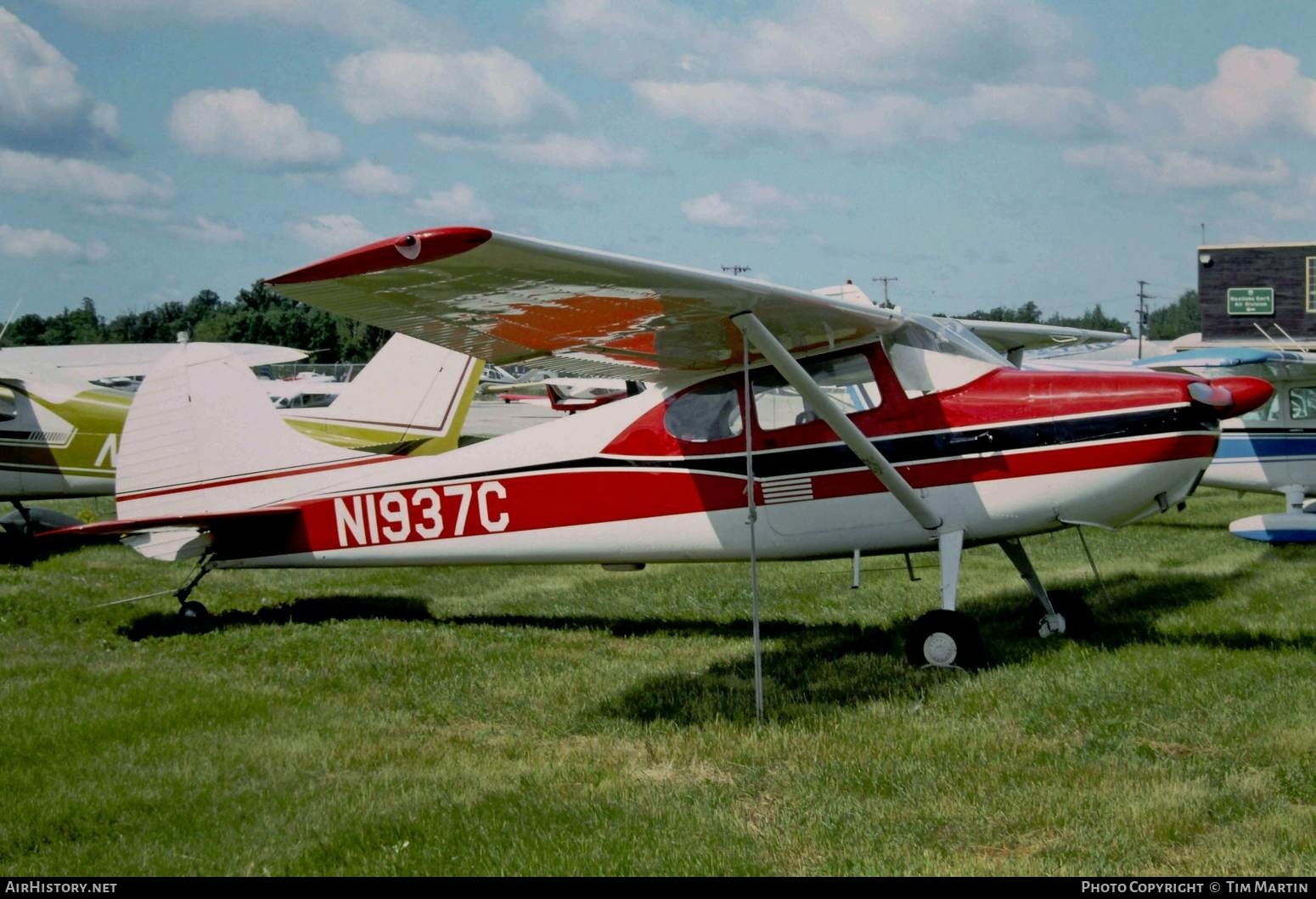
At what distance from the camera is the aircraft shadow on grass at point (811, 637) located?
6.43 meters

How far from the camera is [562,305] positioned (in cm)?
613

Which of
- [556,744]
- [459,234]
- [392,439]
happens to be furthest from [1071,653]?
[392,439]

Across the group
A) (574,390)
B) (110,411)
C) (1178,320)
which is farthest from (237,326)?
(1178,320)

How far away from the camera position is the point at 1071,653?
7.18m

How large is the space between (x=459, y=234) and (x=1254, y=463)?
39.9 feet

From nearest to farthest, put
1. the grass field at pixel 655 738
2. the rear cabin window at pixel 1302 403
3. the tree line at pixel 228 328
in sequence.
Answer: the grass field at pixel 655 738
the rear cabin window at pixel 1302 403
the tree line at pixel 228 328

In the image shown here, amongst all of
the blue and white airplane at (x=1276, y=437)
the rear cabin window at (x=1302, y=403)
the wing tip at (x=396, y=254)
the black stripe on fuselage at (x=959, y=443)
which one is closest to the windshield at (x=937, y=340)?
the black stripe on fuselage at (x=959, y=443)

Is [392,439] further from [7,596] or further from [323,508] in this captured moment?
[7,596]

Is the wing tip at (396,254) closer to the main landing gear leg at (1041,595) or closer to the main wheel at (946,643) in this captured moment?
the main wheel at (946,643)

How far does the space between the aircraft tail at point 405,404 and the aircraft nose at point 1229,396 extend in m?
5.66

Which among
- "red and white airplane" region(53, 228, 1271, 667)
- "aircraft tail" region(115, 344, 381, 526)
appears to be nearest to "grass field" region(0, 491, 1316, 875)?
"red and white airplane" region(53, 228, 1271, 667)

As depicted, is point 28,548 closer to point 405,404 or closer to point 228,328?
point 405,404

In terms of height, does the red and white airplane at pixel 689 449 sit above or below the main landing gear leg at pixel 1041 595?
above

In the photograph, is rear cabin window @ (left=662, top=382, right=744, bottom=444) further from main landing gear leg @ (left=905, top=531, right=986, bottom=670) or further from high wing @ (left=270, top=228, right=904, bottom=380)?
main landing gear leg @ (left=905, top=531, right=986, bottom=670)
